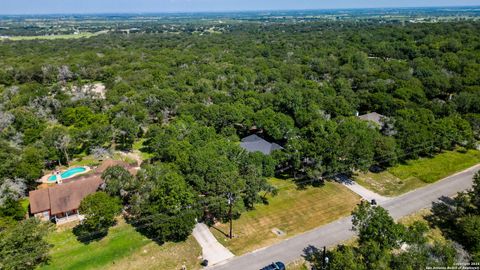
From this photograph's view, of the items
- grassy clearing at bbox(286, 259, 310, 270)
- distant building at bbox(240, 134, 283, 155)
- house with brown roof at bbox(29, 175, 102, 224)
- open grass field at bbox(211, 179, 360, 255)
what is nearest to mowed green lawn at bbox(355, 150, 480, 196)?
open grass field at bbox(211, 179, 360, 255)

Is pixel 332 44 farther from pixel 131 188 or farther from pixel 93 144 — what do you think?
pixel 131 188

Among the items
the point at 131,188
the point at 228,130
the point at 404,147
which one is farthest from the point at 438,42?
the point at 131,188

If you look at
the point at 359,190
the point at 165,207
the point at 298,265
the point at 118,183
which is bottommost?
the point at 298,265

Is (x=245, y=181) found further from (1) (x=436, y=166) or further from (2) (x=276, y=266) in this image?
(1) (x=436, y=166)

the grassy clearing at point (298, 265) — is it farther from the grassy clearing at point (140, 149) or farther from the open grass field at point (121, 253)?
the grassy clearing at point (140, 149)

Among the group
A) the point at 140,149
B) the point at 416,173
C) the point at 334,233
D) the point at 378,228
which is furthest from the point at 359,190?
the point at 140,149

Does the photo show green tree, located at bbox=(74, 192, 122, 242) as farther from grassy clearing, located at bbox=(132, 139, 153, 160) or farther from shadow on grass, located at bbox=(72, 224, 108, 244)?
grassy clearing, located at bbox=(132, 139, 153, 160)

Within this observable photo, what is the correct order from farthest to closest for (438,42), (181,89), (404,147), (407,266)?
(438,42) < (181,89) < (404,147) < (407,266)
